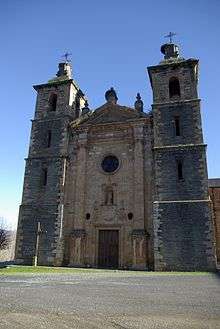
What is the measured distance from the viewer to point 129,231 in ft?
A: 68.5

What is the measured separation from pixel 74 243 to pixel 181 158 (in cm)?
948

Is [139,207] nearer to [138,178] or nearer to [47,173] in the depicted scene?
[138,178]

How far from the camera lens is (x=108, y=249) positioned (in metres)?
21.3

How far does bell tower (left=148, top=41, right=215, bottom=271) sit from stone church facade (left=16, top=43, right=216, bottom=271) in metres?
0.06

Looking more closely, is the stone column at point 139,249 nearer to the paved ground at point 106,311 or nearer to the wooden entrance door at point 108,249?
the wooden entrance door at point 108,249

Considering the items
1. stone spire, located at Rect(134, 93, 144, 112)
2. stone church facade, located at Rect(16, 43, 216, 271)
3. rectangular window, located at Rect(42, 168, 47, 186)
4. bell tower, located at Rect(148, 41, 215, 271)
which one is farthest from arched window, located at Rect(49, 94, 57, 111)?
bell tower, located at Rect(148, 41, 215, 271)

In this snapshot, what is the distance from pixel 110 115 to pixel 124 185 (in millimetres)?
6194

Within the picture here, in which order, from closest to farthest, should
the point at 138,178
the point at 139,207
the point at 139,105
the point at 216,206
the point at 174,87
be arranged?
the point at 139,207
the point at 138,178
the point at 139,105
the point at 174,87
the point at 216,206

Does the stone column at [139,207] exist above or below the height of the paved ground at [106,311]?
above

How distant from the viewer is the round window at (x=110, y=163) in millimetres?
23109

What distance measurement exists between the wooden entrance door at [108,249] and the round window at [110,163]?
4.62 m

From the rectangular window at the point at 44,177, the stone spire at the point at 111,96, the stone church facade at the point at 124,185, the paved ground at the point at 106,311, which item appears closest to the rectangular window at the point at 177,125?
the stone church facade at the point at 124,185

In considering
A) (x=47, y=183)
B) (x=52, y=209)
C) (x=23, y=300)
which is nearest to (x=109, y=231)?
(x=52, y=209)

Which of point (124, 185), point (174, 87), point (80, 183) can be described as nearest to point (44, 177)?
point (80, 183)
